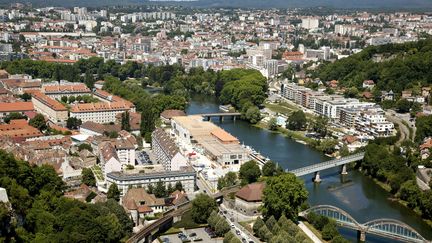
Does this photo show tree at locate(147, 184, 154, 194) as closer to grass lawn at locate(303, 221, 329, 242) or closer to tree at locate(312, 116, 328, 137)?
grass lawn at locate(303, 221, 329, 242)

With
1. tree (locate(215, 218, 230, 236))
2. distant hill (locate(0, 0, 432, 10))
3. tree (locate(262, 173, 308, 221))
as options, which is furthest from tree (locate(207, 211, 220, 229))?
distant hill (locate(0, 0, 432, 10))

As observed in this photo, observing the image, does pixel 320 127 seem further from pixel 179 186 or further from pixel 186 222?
pixel 186 222

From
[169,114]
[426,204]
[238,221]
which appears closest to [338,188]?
[426,204]

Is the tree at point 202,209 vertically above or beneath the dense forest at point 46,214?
beneath

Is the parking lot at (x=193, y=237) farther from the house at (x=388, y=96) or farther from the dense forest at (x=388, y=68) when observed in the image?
the dense forest at (x=388, y=68)

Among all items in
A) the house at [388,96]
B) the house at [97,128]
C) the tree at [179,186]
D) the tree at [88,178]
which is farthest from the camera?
the house at [388,96]

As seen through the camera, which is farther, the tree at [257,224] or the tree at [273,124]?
the tree at [273,124]

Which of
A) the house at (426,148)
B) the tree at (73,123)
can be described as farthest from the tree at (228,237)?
the tree at (73,123)
